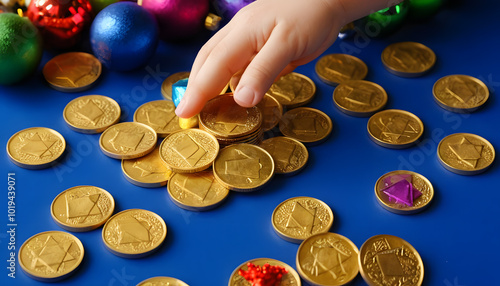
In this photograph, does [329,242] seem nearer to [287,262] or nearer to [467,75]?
[287,262]

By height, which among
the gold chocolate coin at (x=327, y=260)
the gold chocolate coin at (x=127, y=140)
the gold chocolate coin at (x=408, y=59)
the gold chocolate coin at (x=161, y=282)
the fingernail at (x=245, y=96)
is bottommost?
the gold chocolate coin at (x=327, y=260)

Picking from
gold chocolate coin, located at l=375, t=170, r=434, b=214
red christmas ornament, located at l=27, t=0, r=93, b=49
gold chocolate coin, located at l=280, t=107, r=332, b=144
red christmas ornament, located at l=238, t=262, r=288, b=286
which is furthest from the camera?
red christmas ornament, located at l=27, t=0, r=93, b=49

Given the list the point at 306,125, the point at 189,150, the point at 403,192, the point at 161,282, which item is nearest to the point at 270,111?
the point at 306,125

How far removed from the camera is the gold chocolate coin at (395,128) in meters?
0.96

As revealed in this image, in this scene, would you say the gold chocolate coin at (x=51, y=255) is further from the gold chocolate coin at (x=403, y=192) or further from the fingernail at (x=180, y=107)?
the gold chocolate coin at (x=403, y=192)

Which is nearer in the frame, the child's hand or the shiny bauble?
the child's hand

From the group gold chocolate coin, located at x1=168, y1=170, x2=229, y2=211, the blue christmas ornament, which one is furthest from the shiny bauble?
gold chocolate coin, located at x1=168, y1=170, x2=229, y2=211

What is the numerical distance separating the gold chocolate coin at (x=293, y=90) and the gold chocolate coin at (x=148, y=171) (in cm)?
24

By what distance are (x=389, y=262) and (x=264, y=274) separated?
17 centimetres

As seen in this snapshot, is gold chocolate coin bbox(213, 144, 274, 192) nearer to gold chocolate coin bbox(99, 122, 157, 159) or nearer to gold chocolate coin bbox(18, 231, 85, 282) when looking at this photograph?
gold chocolate coin bbox(99, 122, 157, 159)

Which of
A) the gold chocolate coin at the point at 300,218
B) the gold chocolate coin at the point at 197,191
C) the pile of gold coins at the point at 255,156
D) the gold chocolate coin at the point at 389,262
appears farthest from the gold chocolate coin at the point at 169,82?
the gold chocolate coin at the point at 389,262

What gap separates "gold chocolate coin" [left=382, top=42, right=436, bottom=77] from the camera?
1094mm

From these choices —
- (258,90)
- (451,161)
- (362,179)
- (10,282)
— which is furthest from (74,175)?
(451,161)

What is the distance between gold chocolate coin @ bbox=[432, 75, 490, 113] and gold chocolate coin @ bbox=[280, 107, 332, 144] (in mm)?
215
